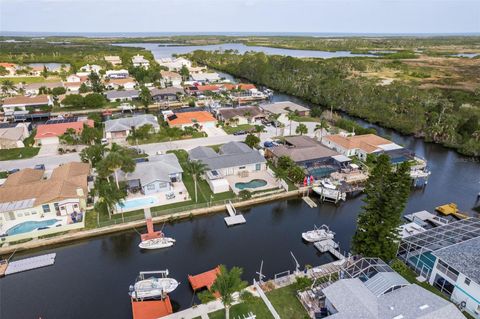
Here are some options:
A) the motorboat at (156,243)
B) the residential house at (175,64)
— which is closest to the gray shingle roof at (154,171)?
the motorboat at (156,243)

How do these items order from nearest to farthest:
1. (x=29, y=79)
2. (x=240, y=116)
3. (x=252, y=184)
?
(x=252, y=184), (x=240, y=116), (x=29, y=79)

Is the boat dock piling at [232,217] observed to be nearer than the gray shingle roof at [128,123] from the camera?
Yes

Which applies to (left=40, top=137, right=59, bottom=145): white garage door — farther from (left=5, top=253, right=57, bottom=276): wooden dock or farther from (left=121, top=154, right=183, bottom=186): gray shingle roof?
(left=5, top=253, right=57, bottom=276): wooden dock

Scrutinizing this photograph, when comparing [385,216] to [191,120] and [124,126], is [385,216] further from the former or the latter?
[124,126]

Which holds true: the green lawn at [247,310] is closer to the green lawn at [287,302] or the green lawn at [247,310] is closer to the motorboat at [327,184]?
the green lawn at [287,302]

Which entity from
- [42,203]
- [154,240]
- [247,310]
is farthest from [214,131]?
[247,310]
